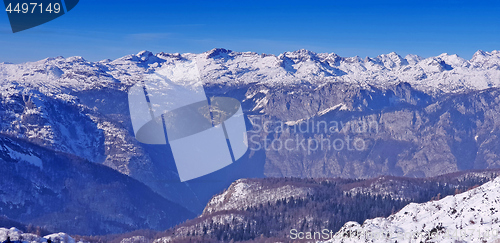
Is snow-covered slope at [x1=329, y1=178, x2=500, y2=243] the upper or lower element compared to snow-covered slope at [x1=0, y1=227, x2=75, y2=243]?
upper

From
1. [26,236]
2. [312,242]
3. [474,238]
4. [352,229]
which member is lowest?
[312,242]

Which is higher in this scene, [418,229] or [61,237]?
[418,229]

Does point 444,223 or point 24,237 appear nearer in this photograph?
point 444,223

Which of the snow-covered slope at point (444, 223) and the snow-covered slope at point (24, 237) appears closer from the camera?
the snow-covered slope at point (444, 223)

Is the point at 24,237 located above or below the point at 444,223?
below

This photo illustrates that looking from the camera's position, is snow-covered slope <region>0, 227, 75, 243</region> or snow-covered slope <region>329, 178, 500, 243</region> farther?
snow-covered slope <region>0, 227, 75, 243</region>

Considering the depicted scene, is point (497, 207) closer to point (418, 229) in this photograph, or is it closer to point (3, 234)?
point (418, 229)

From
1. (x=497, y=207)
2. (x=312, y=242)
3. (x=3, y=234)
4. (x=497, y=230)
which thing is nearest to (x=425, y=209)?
(x=497, y=207)

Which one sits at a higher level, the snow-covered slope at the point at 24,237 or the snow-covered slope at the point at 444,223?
the snow-covered slope at the point at 444,223
